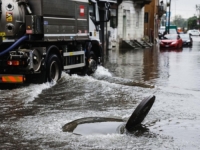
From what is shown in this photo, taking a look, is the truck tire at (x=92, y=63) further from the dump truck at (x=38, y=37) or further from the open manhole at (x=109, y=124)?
the open manhole at (x=109, y=124)

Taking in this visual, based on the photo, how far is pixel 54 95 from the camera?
10.9m

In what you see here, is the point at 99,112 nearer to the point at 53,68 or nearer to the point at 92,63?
the point at 53,68

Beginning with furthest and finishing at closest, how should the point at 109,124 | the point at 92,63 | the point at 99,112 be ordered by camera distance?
1. the point at 92,63
2. the point at 99,112
3. the point at 109,124

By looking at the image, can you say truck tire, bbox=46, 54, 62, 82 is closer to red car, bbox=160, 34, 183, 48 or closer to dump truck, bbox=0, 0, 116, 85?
dump truck, bbox=0, 0, 116, 85

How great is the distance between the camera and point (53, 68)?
12.7m

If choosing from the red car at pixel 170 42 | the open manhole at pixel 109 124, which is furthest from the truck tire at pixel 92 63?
the red car at pixel 170 42

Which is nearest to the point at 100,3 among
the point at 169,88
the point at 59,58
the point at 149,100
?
the point at 59,58

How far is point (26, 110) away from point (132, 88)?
13.4ft

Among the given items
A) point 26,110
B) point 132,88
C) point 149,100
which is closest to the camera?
point 149,100

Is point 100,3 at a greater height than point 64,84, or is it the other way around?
point 100,3

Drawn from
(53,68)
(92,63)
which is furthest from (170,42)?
(53,68)

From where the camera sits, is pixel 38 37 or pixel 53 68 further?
pixel 53 68

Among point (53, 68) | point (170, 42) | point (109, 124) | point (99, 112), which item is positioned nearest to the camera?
point (109, 124)

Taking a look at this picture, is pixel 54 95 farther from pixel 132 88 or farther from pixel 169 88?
pixel 169 88
